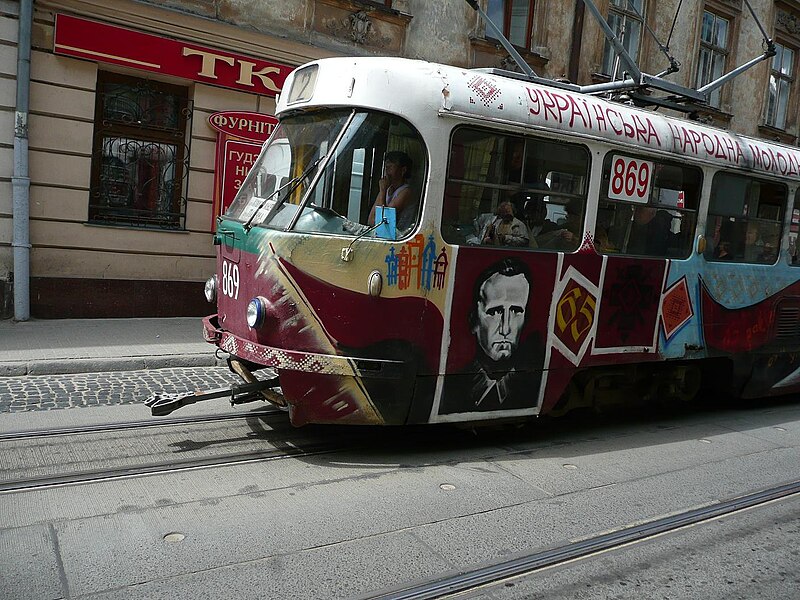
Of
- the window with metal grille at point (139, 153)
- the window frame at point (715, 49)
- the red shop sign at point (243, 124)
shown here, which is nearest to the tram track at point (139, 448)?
the window with metal grille at point (139, 153)

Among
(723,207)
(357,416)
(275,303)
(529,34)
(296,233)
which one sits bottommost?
(357,416)

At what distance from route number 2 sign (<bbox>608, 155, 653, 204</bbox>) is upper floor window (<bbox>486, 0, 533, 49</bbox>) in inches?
327

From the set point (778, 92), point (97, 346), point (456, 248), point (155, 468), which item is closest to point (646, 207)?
point (456, 248)

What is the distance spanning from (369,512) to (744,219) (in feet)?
15.8

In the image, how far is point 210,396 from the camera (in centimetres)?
536

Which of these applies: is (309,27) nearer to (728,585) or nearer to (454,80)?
(454,80)

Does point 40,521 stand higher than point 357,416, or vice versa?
point 357,416

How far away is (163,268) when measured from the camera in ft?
34.6

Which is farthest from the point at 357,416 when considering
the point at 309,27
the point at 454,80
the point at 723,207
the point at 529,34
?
the point at 529,34

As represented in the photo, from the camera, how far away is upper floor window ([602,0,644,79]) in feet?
51.1

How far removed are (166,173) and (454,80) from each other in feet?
21.3

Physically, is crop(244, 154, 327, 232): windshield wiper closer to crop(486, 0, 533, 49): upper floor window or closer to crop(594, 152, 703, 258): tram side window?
crop(594, 152, 703, 258): tram side window

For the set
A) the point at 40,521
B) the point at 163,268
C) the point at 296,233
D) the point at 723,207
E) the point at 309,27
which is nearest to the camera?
the point at 40,521

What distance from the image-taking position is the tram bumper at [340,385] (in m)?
5.05
